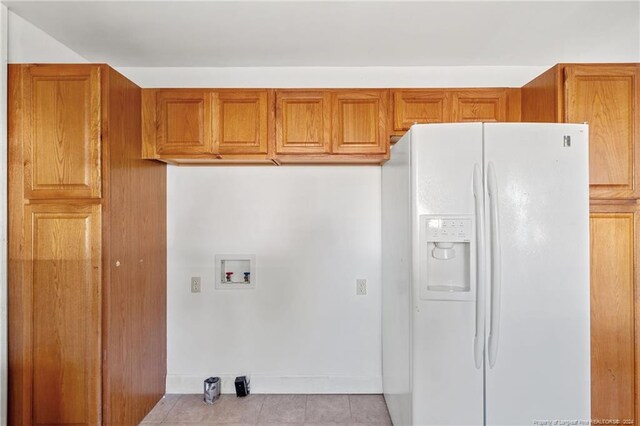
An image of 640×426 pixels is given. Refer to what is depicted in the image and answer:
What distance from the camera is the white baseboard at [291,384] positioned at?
101 inches

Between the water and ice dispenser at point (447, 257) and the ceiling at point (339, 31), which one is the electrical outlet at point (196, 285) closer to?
the ceiling at point (339, 31)

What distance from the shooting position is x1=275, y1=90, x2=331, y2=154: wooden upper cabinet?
227 centimetres

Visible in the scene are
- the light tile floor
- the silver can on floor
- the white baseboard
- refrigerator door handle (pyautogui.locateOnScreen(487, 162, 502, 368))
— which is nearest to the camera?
refrigerator door handle (pyautogui.locateOnScreen(487, 162, 502, 368))

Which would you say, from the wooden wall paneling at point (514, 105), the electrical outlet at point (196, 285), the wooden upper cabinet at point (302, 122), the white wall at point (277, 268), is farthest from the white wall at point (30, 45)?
the wooden wall paneling at point (514, 105)

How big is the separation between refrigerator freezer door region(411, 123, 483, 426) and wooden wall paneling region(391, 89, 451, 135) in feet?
2.17

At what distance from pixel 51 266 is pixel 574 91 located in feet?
9.34

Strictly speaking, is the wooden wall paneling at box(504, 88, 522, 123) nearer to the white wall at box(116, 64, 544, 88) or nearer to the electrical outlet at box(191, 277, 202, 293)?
the white wall at box(116, 64, 544, 88)

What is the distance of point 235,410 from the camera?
236 centimetres

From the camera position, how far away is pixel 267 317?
8.56 feet

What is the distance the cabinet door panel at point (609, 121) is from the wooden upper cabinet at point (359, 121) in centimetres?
98

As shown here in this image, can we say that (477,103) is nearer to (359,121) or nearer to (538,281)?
(359,121)

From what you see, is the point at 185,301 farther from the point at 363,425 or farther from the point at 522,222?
the point at 522,222

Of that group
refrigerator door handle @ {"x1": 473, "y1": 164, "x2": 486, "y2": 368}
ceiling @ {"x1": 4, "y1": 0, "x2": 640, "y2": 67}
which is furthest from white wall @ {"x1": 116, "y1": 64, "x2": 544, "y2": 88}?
refrigerator door handle @ {"x1": 473, "y1": 164, "x2": 486, "y2": 368}

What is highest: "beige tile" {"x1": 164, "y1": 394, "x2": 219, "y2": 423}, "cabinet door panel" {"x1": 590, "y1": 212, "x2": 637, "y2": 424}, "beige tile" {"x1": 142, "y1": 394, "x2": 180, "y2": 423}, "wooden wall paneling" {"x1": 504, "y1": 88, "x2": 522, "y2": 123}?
"wooden wall paneling" {"x1": 504, "y1": 88, "x2": 522, "y2": 123}
